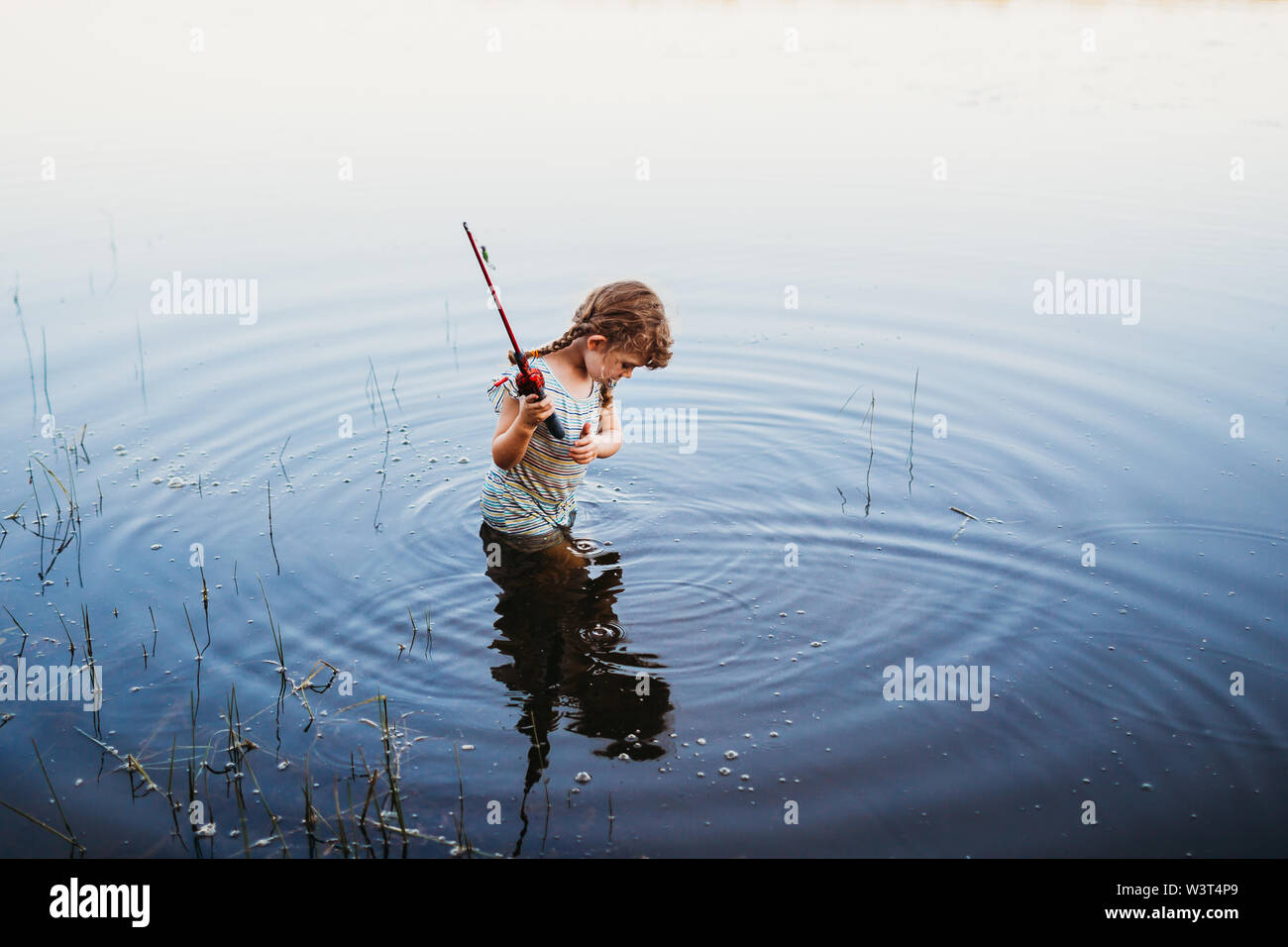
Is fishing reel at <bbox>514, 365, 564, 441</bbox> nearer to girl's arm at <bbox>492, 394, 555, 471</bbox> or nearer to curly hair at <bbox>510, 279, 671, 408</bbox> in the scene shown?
girl's arm at <bbox>492, 394, 555, 471</bbox>

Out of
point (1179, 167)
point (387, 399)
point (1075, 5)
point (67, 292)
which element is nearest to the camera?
point (387, 399)

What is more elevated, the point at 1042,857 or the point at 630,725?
the point at 630,725

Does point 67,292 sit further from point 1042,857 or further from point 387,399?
point 1042,857

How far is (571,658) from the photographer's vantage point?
5.00 m

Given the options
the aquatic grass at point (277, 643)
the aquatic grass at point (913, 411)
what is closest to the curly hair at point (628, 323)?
the aquatic grass at point (277, 643)

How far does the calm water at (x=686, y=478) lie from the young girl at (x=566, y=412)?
0.32 m

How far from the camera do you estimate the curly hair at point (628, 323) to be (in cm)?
524

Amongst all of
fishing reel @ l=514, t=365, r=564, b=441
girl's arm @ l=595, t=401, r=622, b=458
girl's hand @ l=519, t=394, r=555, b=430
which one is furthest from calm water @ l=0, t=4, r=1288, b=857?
fishing reel @ l=514, t=365, r=564, b=441

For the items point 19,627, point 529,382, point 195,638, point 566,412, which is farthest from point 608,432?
point 19,627

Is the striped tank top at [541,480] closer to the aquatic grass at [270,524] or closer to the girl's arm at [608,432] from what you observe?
the girl's arm at [608,432]

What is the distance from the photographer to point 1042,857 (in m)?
Result: 3.85

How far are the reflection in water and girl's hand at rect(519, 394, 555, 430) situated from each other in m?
0.97
